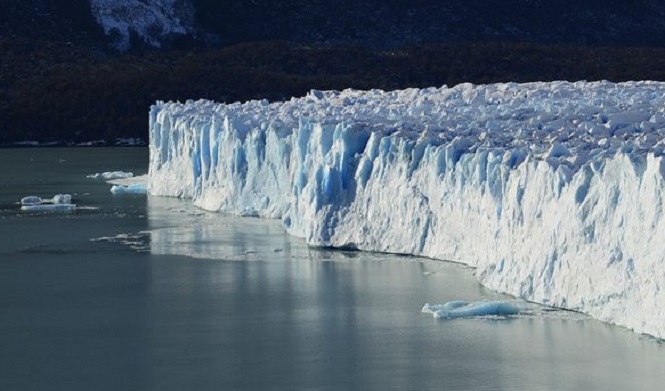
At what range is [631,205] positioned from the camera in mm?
9812

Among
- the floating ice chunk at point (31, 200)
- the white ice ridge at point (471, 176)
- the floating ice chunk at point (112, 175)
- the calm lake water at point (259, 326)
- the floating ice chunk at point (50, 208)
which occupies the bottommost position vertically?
the calm lake water at point (259, 326)

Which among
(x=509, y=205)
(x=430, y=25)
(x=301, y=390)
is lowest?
(x=301, y=390)

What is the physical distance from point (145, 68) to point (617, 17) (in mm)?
19339

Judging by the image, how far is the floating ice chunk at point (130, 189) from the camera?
22.1 meters

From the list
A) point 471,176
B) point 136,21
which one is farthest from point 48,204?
point 136,21

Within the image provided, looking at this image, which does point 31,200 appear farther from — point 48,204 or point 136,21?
point 136,21

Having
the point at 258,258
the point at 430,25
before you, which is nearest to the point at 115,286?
the point at 258,258

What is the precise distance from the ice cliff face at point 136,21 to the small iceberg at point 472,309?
33306 millimetres

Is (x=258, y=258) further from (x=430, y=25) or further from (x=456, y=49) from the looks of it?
(x=430, y=25)

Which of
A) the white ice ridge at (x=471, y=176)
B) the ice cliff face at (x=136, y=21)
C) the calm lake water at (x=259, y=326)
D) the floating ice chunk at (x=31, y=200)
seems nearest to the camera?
the calm lake water at (x=259, y=326)

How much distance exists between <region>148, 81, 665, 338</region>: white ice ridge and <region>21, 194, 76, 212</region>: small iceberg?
1.47 m

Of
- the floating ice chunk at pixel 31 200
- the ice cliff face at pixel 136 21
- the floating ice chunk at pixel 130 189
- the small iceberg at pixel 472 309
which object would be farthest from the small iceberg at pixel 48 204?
the ice cliff face at pixel 136 21

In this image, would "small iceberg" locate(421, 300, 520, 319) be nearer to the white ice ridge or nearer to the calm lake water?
the calm lake water

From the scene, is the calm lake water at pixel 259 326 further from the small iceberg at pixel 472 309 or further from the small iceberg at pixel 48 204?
the small iceberg at pixel 48 204
